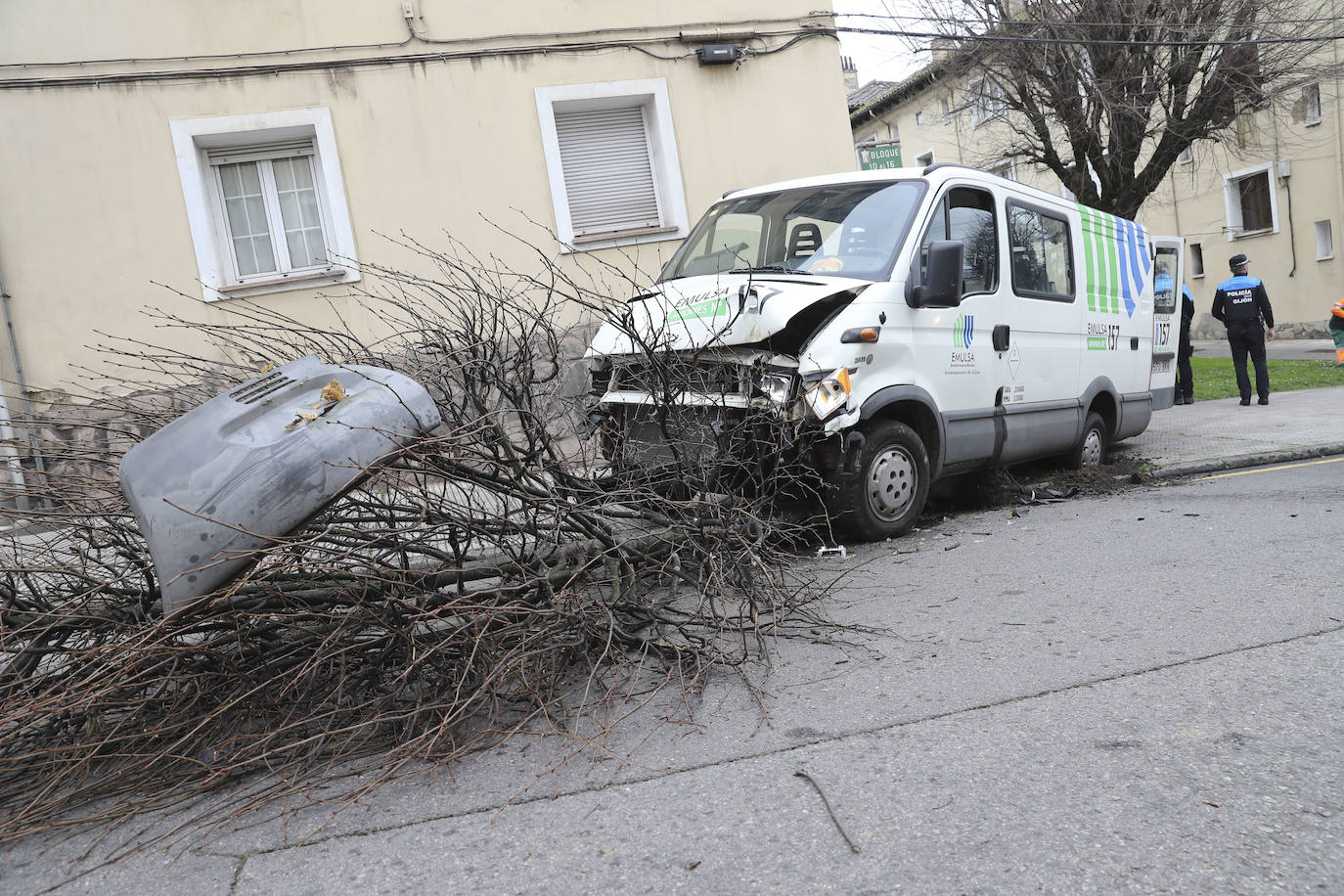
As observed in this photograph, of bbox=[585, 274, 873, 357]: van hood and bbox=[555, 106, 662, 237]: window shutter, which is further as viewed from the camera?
bbox=[555, 106, 662, 237]: window shutter

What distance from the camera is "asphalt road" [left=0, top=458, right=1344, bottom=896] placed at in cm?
239

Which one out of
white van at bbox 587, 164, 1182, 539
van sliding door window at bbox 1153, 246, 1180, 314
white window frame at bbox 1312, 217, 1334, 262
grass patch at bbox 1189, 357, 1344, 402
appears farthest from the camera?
white window frame at bbox 1312, 217, 1334, 262

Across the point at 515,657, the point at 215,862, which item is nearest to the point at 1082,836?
the point at 515,657

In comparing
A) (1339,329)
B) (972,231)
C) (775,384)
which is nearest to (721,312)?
(775,384)

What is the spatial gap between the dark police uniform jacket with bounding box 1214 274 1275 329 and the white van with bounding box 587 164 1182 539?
5711mm

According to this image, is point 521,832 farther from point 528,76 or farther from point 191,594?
point 528,76

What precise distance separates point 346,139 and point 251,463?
27.0 ft

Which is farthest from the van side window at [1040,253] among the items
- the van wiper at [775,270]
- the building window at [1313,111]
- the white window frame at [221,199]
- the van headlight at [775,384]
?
the building window at [1313,111]

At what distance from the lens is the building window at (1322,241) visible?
74.0 feet

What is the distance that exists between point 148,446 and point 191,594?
1.66 feet

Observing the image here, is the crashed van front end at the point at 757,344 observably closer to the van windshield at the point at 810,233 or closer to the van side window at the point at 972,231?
the van windshield at the point at 810,233

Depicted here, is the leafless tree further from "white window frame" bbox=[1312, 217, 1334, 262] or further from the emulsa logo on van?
the emulsa logo on van

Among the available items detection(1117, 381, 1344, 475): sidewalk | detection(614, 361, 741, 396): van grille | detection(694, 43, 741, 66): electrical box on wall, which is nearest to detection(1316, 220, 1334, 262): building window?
detection(1117, 381, 1344, 475): sidewalk

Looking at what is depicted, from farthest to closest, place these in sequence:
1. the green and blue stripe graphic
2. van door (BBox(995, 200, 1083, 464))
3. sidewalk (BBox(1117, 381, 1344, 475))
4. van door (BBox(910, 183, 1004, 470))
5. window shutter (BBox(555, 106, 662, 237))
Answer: window shutter (BBox(555, 106, 662, 237)) < sidewalk (BBox(1117, 381, 1344, 475)) < the green and blue stripe graphic < van door (BBox(995, 200, 1083, 464)) < van door (BBox(910, 183, 1004, 470))
